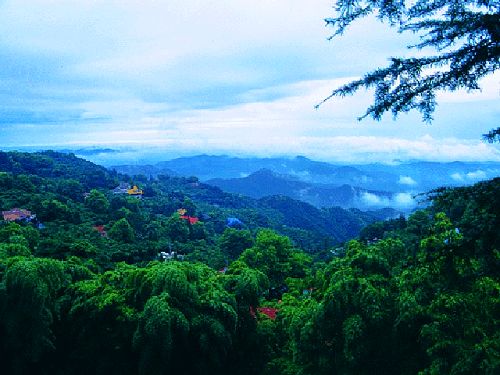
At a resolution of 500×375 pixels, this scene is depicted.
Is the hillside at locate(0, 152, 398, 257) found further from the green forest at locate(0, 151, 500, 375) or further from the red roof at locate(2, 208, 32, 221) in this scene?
the green forest at locate(0, 151, 500, 375)

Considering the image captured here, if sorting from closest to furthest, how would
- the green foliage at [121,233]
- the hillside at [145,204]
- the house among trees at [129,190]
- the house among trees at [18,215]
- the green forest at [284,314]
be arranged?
the green forest at [284,314] < the house among trees at [18,215] < the green foliage at [121,233] < the hillside at [145,204] < the house among trees at [129,190]

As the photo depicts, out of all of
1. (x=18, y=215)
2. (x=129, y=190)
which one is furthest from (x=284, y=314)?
(x=129, y=190)

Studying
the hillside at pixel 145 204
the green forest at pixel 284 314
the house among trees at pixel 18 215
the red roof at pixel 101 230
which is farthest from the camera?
the hillside at pixel 145 204

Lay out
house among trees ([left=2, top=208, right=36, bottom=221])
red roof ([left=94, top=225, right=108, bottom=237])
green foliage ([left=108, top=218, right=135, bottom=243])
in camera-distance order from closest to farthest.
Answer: house among trees ([left=2, top=208, right=36, bottom=221]) < green foliage ([left=108, top=218, right=135, bottom=243]) < red roof ([left=94, top=225, right=108, bottom=237])

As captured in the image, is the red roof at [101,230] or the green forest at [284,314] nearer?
the green forest at [284,314]

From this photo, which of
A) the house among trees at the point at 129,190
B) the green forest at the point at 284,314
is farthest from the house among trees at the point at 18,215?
the house among trees at the point at 129,190

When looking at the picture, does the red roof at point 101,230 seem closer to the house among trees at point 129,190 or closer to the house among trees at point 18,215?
the house among trees at point 18,215

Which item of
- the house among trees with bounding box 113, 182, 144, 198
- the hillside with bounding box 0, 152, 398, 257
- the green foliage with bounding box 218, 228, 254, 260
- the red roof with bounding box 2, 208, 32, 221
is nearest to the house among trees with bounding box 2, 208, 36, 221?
the red roof with bounding box 2, 208, 32, 221

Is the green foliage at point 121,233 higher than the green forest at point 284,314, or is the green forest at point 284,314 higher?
the green forest at point 284,314

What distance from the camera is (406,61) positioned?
13.2ft

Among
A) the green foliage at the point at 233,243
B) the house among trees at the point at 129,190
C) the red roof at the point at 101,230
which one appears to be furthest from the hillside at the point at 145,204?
the green foliage at the point at 233,243

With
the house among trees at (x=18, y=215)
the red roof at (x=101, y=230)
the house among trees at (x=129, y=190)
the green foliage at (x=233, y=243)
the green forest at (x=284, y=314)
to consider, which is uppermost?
the green forest at (x=284, y=314)

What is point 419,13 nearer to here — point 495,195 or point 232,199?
point 495,195

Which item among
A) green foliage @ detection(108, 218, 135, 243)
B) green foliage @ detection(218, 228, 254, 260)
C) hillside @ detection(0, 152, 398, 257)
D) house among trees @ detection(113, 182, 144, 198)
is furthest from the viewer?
house among trees @ detection(113, 182, 144, 198)
